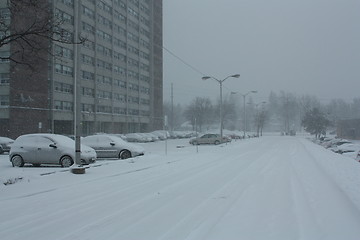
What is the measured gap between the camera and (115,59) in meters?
86.7

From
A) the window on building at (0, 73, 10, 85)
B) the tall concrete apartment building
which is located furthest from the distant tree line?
the window on building at (0, 73, 10, 85)

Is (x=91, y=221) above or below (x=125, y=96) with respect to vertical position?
below

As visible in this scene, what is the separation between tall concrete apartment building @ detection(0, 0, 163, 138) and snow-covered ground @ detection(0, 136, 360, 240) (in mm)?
36596

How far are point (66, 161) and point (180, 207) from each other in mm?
11339

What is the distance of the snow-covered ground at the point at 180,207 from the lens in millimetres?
7148

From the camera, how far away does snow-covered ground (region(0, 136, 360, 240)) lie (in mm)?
7148

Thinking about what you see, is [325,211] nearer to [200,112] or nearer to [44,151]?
[44,151]

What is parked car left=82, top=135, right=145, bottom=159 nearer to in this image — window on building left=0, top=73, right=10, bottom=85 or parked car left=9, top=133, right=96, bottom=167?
parked car left=9, top=133, right=96, bottom=167

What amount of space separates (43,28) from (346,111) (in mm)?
159467

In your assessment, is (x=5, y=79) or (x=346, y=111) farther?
(x=346, y=111)

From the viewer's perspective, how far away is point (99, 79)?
80.5 m

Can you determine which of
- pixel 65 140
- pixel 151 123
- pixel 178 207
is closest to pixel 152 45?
pixel 151 123

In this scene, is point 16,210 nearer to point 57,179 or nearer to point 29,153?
point 57,179

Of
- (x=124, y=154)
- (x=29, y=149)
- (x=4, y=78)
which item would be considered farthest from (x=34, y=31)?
(x=4, y=78)
